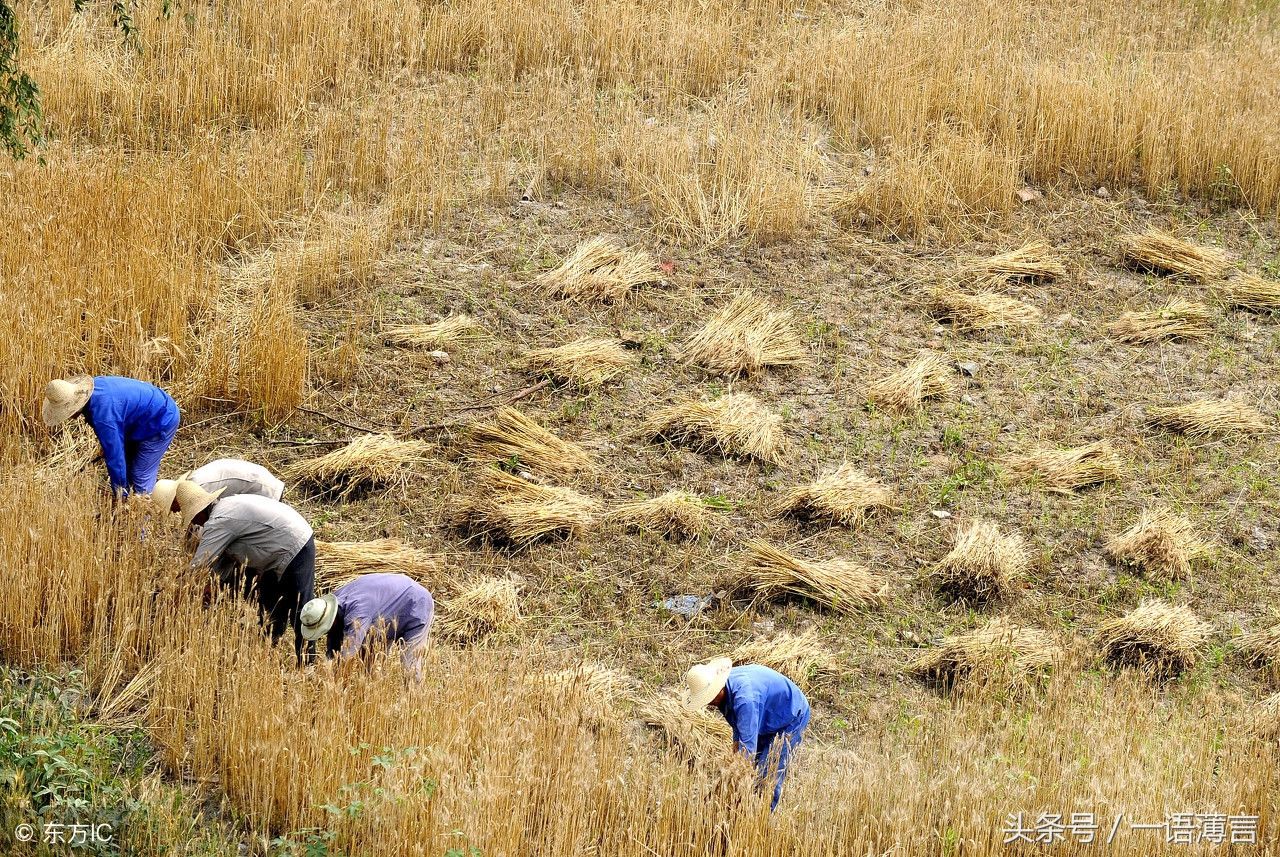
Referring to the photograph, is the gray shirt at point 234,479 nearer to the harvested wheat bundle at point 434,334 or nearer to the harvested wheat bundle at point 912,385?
the harvested wheat bundle at point 434,334

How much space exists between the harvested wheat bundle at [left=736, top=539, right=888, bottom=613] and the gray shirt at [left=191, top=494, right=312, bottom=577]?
7.46 feet

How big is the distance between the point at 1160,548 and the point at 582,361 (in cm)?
346

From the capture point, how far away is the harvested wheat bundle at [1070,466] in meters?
7.07

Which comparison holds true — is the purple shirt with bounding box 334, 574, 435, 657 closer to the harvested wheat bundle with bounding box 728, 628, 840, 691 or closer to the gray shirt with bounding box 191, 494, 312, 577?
the gray shirt with bounding box 191, 494, 312, 577

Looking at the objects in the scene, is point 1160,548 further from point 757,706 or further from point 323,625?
point 323,625

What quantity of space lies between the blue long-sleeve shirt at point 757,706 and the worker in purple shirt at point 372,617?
3.88 feet

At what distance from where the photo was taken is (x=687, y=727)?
532cm

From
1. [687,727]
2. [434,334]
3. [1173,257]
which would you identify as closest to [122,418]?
[434,334]

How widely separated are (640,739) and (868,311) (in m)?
4.06

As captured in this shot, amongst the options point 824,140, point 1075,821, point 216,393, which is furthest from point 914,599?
point 824,140

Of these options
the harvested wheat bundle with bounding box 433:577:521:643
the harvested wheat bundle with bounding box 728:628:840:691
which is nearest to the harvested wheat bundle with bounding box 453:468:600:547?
the harvested wheat bundle with bounding box 433:577:521:643

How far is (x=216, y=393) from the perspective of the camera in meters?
7.24

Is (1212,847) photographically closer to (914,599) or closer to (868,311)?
(914,599)

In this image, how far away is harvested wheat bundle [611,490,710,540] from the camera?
6684 mm
